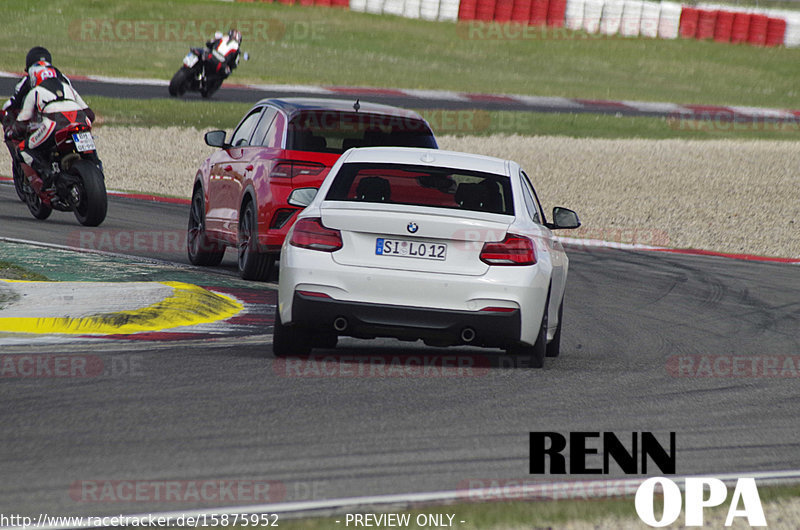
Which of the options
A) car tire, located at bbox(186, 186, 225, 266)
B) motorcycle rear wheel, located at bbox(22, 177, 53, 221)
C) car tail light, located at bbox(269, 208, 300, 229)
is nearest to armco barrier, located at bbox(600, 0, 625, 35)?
motorcycle rear wheel, located at bbox(22, 177, 53, 221)

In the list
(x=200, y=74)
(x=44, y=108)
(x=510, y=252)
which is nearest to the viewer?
(x=510, y=252)

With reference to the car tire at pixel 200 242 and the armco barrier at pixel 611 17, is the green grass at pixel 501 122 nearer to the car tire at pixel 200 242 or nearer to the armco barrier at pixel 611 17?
the car tire at pixel 200 242

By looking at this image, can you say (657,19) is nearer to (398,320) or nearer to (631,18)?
(631,18)

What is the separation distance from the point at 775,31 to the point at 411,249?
47.0 metres

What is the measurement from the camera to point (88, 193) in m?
14.1

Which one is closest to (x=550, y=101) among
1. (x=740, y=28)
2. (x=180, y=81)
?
(x=180, y=81)

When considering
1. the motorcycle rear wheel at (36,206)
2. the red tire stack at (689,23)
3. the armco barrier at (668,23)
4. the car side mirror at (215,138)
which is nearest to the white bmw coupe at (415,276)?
the car side mirror at (215,138)

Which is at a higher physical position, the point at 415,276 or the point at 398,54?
the point at 415,276

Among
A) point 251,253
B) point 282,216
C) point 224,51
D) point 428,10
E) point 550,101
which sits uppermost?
point 428,10

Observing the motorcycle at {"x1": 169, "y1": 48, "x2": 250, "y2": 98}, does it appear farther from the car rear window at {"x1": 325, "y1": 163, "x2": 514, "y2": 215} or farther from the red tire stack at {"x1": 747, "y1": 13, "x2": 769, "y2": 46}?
the red tire stack at {"x1": 747, "y1": 13, "x2": 769, "y2": 46}

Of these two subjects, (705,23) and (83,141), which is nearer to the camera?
(83,141)

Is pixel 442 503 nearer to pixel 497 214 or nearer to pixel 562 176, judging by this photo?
pixel 497 214

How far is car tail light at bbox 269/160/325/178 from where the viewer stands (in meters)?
11.1

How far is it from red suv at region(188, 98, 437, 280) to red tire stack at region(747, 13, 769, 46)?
139ft
